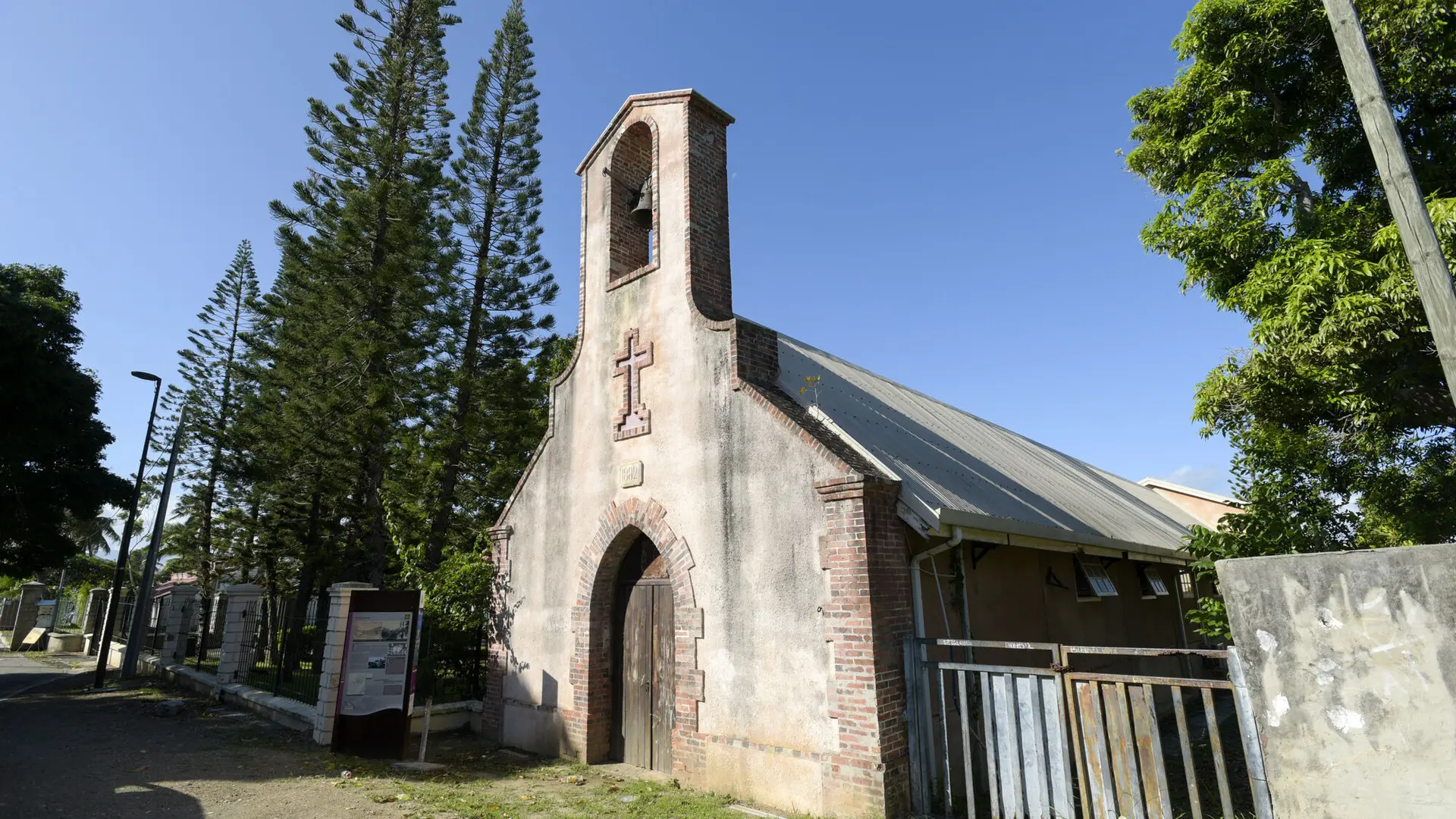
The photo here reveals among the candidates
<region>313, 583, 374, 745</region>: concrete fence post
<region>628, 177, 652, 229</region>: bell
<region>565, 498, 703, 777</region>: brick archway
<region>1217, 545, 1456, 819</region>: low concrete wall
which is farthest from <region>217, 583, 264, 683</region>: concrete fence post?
<region>1217, 545, 1456, 819</region>: low concrete wall

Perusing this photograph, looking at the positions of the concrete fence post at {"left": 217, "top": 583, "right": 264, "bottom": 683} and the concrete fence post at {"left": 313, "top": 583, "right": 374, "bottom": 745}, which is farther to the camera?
the concrete fence post at {"left": 217, "top": 583, "right": 264, "bottom": 683}

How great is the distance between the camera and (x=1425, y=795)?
3.25 meters

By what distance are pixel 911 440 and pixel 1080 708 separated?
4465 mm

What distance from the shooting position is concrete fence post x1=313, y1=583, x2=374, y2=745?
9.48 metres

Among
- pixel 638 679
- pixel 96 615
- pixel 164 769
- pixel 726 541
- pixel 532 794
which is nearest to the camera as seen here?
pixel 532 794

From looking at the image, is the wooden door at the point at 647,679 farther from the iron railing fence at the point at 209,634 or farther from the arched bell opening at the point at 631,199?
the iron railing fence at the point at 209,634

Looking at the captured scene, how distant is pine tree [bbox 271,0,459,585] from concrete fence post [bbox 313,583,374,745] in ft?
33.6

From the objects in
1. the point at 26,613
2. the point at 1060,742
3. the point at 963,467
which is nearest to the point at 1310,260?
the point at 963,467

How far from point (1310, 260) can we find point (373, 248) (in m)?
21.0

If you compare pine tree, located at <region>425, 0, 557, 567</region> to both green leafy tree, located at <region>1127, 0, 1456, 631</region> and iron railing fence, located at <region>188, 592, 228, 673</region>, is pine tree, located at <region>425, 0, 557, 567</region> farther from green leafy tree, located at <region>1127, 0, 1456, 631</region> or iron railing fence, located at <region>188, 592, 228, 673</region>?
green leafy tree, located at <region>1127, 0, 1456, 631</region>

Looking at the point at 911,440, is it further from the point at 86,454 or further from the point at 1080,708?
the point at 86,454

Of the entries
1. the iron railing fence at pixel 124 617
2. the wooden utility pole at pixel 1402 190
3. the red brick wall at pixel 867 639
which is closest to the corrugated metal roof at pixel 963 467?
the red brick wall at pixel 867 639

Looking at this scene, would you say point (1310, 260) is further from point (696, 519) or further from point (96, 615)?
point (96, 615)

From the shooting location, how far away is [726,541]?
757cm
